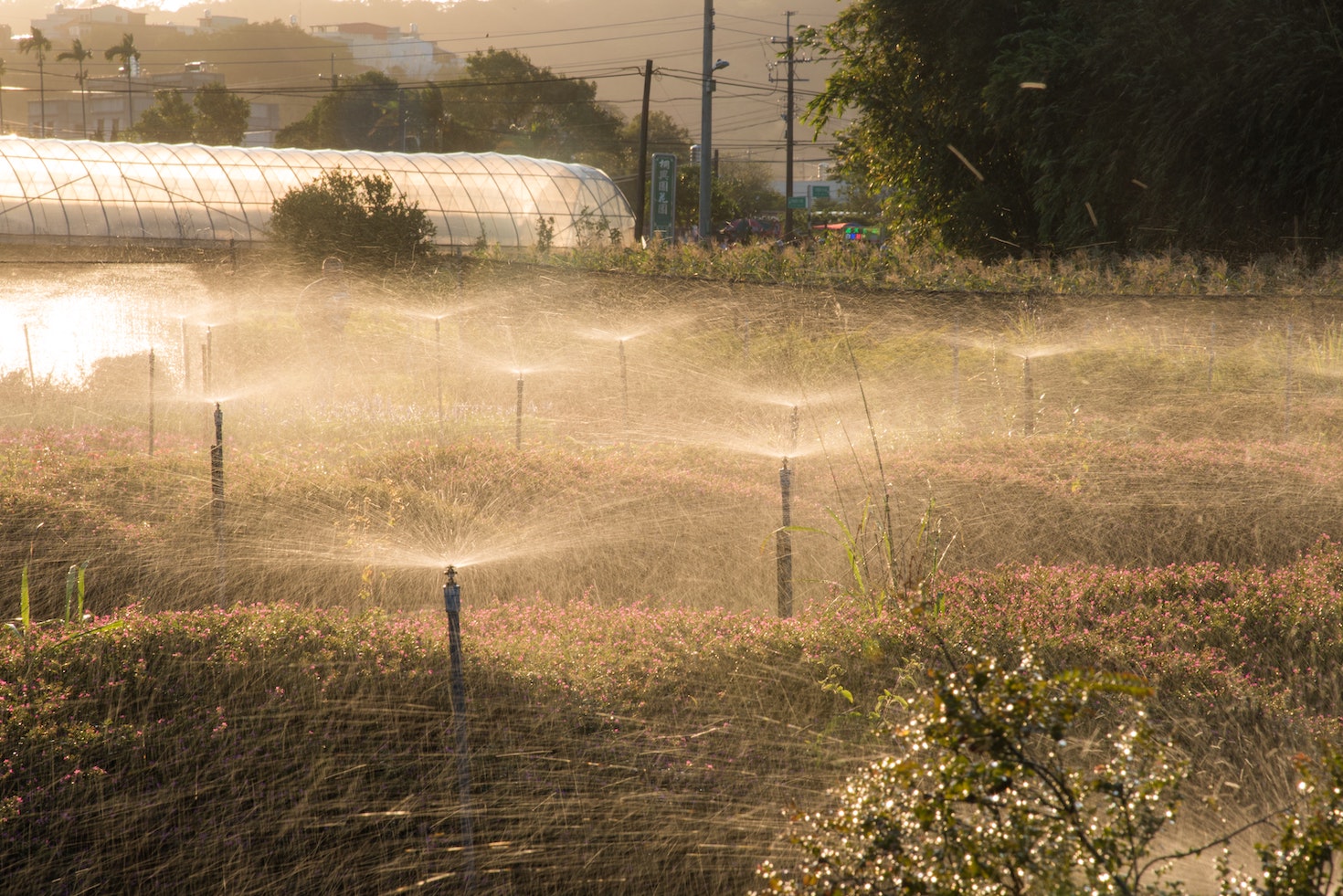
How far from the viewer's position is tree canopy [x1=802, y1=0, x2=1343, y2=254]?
17.1 meters

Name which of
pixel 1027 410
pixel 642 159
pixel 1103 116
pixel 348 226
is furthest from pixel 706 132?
pixel 1027 410

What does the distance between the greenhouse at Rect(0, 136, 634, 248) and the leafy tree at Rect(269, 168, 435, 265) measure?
429 cm

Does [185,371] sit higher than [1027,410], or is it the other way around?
[185,371]

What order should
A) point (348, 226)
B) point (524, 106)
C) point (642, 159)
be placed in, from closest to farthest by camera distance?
point (348, 226), point (642, 159), point (524, 106)

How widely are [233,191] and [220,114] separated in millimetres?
34506

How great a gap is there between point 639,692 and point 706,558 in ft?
7.91

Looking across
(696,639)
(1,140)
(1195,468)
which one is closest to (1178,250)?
(1195,468)

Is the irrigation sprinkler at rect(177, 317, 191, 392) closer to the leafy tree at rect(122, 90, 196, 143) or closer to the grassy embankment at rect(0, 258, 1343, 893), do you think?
the grassy embankment at rect(0, 258, 1343, 893)

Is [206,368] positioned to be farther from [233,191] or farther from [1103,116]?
[233,191]

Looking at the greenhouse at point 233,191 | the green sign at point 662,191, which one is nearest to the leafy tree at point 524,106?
the greenhouse at point 233,191

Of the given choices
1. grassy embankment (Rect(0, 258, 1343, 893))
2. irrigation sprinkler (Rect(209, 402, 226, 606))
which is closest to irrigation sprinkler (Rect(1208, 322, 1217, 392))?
grassy embankment (Rect(0, 258, 1343, 893))

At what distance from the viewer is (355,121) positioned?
65.1 meters

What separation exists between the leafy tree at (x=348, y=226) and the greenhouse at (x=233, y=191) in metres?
4.29

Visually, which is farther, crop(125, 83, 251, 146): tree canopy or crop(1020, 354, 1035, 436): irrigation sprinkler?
crop(125, 83, 251, 146): tree canopy
